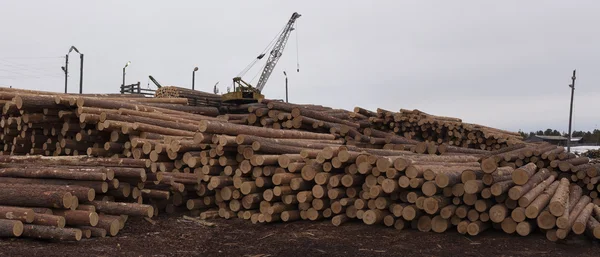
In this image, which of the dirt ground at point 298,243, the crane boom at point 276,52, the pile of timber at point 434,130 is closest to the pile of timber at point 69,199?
the dirt ground at point 298,243

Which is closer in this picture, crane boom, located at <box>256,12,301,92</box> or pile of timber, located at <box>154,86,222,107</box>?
pile of timber, located at <box>154,86,222,107</box>

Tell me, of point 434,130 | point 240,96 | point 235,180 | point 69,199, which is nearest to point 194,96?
point 240,96

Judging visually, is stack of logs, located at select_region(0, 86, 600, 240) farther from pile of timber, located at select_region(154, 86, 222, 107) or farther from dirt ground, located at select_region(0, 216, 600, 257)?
pile of timber, located at select_region(154, 86, 222, 107)

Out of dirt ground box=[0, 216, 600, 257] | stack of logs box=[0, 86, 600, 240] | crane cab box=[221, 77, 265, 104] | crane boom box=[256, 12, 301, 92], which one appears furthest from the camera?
crane boom box=[256, 12, 301, 92]

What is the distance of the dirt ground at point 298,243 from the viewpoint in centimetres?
648

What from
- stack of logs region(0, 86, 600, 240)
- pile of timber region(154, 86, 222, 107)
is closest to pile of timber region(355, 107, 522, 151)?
stack of logs region(0, 86, 600, 240)

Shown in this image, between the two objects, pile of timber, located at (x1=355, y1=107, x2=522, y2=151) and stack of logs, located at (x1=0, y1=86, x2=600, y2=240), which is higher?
pile of timber, located at (x1=355, y1=107, x2=522, y2=151)

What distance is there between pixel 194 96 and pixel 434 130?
34.4ft

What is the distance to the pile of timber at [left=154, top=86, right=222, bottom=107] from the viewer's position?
21.8 m

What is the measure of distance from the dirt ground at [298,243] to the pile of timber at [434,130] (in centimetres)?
987

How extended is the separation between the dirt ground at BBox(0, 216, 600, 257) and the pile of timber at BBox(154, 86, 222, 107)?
14.0 metres

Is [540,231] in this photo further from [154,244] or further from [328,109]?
[328,109]

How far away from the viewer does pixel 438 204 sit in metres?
7.34

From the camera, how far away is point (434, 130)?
1755 centimetres
